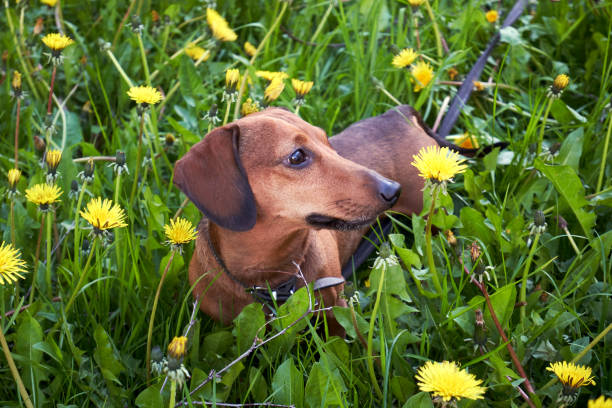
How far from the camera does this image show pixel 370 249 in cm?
288

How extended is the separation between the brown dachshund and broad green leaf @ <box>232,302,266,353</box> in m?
0.08

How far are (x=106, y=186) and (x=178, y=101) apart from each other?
91 centimetres

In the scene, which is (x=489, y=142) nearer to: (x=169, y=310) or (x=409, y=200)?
(x=409, y=200)

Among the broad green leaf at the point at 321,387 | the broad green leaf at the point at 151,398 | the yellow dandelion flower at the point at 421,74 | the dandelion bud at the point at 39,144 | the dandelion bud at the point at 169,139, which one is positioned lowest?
the dandelion bud at the point at 169,139

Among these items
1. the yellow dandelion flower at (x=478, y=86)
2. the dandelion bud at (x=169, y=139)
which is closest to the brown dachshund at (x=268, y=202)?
the dandelion bud at (x=169, y=139)

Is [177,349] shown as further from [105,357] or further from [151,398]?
[105,357]

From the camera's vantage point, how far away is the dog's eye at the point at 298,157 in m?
2.10

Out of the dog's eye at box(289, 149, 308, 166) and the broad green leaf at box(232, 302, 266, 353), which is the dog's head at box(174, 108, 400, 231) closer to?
the dog's eye at box(289, 149, 308, 166)

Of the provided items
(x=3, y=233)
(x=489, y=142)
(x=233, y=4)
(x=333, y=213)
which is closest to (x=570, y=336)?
(x=333, y=213)

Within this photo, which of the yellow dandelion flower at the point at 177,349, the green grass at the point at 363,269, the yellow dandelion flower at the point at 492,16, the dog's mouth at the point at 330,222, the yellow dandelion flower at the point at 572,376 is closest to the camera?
the yellow dandelion flower at the point at 177,349

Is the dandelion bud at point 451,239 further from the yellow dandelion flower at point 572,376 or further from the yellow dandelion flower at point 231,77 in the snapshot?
the yellow dandelion flower at point 231,77

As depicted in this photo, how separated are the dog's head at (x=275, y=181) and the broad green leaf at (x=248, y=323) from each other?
0.26 meters

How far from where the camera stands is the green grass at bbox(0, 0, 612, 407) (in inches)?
77.2

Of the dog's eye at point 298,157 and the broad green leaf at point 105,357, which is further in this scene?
the dog's eye at point 298,157
